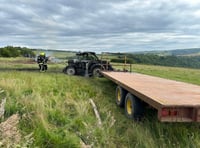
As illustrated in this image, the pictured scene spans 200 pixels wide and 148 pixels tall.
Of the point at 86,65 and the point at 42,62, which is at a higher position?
the point at 42,62

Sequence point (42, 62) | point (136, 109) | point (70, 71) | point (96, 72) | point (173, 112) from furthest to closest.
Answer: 1. point (42, 62)
2. point (70, 71)
3. point (96, 72)
4. point (136, 109)
5. point (173, 112)

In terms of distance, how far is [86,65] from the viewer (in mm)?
14797

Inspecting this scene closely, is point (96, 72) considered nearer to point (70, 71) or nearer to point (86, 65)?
point (86, 65)

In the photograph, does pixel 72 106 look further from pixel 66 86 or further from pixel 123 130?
pixel 66 86

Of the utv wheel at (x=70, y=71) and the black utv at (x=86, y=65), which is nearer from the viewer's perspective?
the black utv at (x=86, y=65)

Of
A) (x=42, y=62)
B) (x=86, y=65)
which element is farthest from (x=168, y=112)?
(x=42, y=62)

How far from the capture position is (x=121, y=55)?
15.7m

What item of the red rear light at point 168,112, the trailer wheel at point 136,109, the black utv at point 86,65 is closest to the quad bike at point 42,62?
the black utv at point 86,65

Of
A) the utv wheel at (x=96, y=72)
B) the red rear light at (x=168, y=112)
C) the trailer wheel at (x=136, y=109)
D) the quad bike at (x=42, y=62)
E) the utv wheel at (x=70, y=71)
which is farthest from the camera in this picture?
the quad bike at (x=42, y=62)

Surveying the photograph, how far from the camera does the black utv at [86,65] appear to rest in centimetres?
1473

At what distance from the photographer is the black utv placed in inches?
580

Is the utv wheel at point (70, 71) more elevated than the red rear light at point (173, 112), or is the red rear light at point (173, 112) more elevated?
the red rear light at point (173, 112)

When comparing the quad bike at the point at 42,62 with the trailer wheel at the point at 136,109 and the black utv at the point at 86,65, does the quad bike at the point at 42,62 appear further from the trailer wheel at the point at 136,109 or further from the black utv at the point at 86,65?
the trailer wheel at the point at 136,109

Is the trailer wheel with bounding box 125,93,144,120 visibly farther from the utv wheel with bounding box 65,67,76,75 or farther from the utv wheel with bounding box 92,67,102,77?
the utv wheel with bounding box 65,67,76,75
